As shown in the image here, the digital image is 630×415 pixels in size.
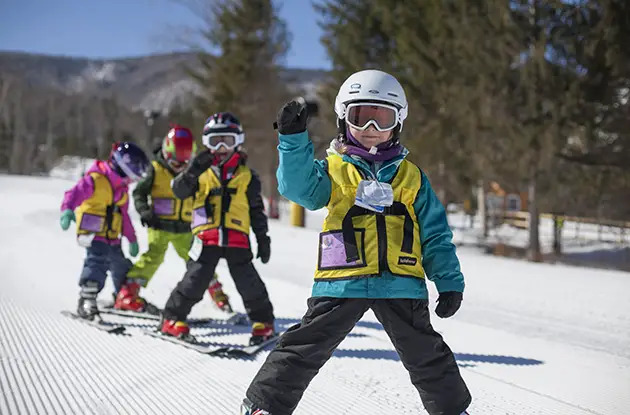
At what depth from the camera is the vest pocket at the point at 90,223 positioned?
4465mm

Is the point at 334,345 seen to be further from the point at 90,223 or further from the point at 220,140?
the point at 90,223

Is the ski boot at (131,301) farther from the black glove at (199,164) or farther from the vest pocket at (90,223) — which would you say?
the black glove at (199,164)

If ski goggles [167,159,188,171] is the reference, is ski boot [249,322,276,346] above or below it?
below

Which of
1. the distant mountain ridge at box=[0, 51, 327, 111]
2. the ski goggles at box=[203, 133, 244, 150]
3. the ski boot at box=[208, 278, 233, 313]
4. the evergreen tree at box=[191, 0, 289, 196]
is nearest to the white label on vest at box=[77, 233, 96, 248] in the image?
the ski boot at box=[208, 278, 233, 313]

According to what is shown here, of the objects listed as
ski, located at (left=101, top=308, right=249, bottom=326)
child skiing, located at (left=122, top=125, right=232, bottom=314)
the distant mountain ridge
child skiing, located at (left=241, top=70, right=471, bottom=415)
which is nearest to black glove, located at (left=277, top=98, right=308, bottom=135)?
child skiing, located at (left=241, top=70, right=471, bottom=415)

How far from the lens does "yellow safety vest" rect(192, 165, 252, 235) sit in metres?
3.74

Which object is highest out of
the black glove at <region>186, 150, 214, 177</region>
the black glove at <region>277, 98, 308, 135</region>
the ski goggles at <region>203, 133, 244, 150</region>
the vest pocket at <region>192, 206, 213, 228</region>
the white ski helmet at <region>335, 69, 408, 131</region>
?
the white ski helmet at <region>335, 69, 408, 131</region>

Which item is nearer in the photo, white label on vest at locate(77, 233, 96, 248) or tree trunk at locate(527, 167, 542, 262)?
white label on vest at locate(77, 233, 96, 248)

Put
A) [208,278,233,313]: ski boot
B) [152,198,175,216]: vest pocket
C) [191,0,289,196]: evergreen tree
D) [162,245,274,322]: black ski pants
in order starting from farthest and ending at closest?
[191,0,289,196]: evergreen tree < [208,278,233,313]: ski boot < [152,198,175,216]: vest pocket < [162,245,274,322]: black ski pants

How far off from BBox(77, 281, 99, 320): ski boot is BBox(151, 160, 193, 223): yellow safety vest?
907mm

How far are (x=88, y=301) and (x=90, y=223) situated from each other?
0.70 metres

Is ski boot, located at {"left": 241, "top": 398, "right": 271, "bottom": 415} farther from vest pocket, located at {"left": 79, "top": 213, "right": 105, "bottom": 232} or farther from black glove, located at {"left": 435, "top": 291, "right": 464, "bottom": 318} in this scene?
vest pocket, located at {"left": 79, "top": 213, "right": 105, "bottom": 232}

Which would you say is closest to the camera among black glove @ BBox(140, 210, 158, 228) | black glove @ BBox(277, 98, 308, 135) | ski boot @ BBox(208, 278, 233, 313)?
black glove @ BBox(277, 98, 308, 135)

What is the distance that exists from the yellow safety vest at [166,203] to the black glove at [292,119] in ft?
10.3
